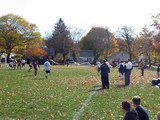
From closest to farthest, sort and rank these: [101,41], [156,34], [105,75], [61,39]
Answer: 1. [105,75]
2. [156,34]
3. [61,39]
4. [101,41]

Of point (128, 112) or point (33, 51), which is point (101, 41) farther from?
point (128, 112)

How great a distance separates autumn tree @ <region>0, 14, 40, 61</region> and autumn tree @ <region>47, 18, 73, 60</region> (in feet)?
44.2

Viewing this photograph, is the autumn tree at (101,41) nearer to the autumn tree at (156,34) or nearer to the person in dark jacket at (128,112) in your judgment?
the autumn tree at (156,34)

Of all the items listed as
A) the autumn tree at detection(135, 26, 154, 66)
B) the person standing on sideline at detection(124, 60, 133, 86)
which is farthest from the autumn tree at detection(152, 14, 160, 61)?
the person standing on sideline at detection(124, 60, 133, 86)

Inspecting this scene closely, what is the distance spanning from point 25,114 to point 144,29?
8943cm

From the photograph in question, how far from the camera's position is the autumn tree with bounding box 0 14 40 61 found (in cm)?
10756

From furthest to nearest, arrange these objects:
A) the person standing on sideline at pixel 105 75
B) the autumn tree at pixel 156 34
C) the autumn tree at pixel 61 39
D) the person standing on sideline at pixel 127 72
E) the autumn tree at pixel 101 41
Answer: the autumn tree at pixel 101 41
the autumn tree at pixel 61 39
the autumn tree at pixel 156 34
the person standing on sideline at pixel 127 72
the person standing on sideline at pixel 105 75

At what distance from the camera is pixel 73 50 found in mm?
127312

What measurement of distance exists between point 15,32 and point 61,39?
19197 mm

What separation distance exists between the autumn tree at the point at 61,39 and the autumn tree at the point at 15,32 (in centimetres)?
1347

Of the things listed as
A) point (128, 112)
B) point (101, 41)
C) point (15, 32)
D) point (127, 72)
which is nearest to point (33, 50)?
point (15, 32)

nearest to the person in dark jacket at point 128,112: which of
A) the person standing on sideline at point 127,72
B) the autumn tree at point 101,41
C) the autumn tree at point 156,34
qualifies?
the person standing on sideline at point 127,72

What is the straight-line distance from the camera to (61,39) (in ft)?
409

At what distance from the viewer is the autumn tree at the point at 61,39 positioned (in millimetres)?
124500
